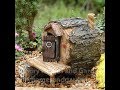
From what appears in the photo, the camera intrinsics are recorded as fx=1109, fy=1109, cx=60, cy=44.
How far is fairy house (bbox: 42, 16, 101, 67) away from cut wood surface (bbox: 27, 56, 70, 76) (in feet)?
0.08

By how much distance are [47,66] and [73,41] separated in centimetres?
14

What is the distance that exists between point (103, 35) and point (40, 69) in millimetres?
276

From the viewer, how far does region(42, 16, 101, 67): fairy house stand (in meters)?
4.21

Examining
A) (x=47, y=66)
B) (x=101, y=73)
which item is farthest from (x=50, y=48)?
(x=101, y=73)

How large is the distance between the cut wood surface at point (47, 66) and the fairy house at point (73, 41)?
2 cm

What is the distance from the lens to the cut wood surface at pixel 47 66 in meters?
4.22

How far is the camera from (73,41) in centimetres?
421

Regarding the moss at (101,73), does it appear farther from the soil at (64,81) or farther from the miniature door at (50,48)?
the miniature door at (50,48)

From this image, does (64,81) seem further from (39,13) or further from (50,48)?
(39,13)

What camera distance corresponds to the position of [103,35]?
165 inches

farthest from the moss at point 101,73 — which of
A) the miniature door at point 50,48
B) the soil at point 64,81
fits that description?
the miniature door at point 50,48

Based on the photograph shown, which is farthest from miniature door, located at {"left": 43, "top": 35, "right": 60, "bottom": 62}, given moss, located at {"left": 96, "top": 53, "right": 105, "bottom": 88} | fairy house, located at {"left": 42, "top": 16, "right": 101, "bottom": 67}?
moss, located at {"left": 96, "top": 53, "right": 105, "bottom": 88}
